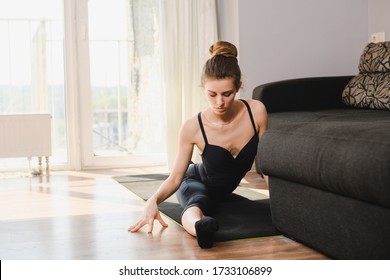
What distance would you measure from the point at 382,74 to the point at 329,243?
188 centimetres

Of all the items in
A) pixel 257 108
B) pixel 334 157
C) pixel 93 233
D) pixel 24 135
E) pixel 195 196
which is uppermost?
pixel 257 108

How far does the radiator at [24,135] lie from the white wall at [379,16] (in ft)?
8.19

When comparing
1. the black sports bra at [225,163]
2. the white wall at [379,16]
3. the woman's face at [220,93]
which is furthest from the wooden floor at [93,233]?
the white wall at [379,16]

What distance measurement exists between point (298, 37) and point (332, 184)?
2806mm

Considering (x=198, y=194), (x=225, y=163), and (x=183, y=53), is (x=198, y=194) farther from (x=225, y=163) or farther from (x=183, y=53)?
(x=183, y=53)

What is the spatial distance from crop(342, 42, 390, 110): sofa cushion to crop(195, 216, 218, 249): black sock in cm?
166

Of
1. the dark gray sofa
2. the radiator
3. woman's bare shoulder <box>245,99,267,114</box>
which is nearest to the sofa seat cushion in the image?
the dark gray sofa

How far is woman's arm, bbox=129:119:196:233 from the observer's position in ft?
7.48

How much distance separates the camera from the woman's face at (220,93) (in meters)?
2.19

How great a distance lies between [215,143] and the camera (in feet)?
7.84

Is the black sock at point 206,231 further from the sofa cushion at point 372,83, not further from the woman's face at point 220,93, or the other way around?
the sofa cushion at point 372,83

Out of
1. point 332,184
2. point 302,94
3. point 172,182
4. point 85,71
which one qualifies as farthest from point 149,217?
point 85,71

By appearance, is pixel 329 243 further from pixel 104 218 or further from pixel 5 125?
pixel 5 125

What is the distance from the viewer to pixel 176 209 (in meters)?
2.69
